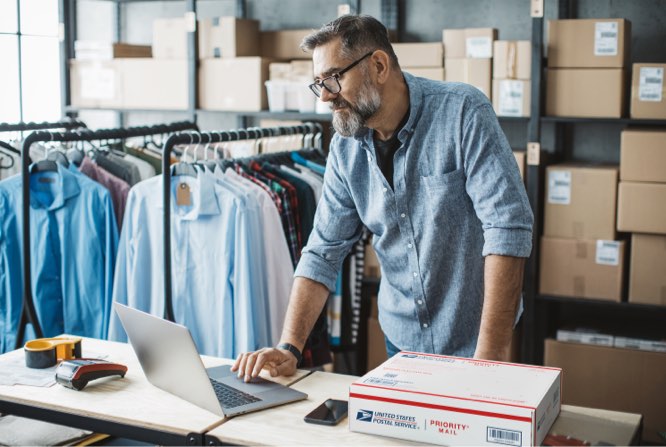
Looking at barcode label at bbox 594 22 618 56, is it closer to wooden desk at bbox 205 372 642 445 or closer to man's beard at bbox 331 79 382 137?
man's beard at bbox 331 79 382 137

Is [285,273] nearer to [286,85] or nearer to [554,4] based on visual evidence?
[286,85]

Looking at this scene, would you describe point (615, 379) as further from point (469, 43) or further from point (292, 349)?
point (292, 349)

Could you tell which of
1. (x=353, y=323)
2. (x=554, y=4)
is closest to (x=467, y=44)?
(x=554, y=4)

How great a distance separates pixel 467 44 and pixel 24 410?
266 centimetres

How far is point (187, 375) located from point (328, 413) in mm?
319

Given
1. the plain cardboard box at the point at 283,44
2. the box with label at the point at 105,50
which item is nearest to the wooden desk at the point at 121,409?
the plain cardboard box at the point at 283,44

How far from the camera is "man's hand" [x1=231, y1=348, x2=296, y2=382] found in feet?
6.72

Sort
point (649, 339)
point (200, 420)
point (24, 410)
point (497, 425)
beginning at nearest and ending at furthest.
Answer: point (497, 425) < point (200, 420) < point (24, 410) < point (649, 339)

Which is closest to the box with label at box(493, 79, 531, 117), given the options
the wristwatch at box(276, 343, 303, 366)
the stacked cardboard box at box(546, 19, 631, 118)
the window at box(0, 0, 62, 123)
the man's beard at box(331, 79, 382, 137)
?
the stacked cardboard box at box(546, 19, 631, 118)

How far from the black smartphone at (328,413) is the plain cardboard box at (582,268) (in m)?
2.16

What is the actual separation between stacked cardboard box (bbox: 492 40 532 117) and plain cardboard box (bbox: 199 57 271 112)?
1.17 m

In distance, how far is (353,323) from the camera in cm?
356

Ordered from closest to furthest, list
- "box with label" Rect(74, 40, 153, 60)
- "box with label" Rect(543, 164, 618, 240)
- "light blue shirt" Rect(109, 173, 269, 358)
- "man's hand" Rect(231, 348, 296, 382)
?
1. "man's hand" Rect(231, 348, 296, 382)
2. "light blue shirt" Rect(109, 173, 269, 358)
3. "box with label" Rect(543, 164, 618, 240)
4. "box with label" Rect(74, 40, 153, 60)

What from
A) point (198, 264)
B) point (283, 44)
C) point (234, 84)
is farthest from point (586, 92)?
point (198, 264)
